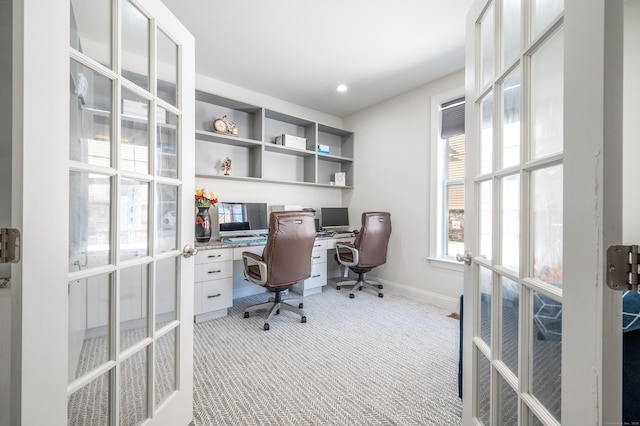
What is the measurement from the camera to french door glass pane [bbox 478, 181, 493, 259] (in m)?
1.01

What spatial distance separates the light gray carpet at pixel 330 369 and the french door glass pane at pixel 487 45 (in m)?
1.64

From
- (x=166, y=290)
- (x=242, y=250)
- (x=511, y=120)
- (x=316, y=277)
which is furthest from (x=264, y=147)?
(x=511, y=120)

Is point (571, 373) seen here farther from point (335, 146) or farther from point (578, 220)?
point (335, 146)

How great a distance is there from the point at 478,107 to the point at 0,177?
1.97 metres

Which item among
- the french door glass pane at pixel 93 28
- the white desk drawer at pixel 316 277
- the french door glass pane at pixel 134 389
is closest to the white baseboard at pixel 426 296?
the white desk drawer at pixel 316 277

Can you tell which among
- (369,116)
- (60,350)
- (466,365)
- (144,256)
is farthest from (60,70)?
(369,116)

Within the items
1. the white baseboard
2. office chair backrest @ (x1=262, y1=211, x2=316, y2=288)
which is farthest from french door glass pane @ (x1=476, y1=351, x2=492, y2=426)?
the white baseboard

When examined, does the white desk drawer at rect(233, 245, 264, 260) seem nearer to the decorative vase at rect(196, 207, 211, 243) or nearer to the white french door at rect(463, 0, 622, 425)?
the decorative vase at rect(196, 207, 211, 243)

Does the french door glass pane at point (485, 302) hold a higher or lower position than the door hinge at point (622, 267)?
lower

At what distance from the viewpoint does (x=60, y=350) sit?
724mm

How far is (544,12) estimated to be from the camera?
714 millimetres

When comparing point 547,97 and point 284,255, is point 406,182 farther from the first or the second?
point 547,97

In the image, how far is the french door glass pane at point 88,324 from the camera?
0.80m

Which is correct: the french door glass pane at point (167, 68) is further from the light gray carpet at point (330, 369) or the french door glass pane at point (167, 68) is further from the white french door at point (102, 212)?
the light gray carpet at point (330, 369)
